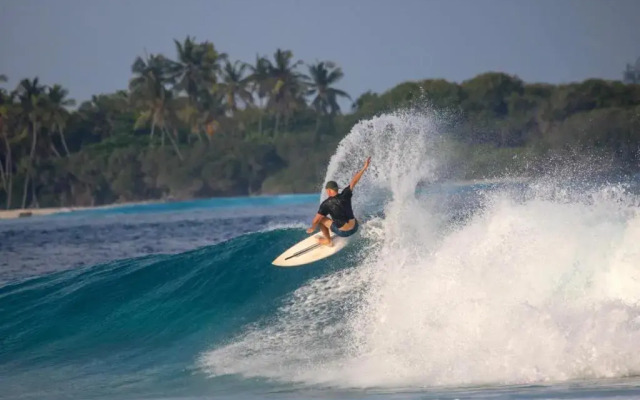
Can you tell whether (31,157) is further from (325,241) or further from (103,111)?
(325,241)

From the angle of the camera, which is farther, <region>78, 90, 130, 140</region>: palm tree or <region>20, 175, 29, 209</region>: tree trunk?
<region>78, 90, 130, 140</region>: palm tree

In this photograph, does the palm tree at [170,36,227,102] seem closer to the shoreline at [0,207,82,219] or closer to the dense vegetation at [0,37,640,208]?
the dense vegetation at [0,37,640,208]

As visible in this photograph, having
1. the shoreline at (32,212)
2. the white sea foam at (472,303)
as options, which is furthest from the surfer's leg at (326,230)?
the shoreline at (32,212)

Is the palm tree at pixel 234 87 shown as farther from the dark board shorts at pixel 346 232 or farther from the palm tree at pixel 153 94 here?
the dark board shorts at pixel 346 232

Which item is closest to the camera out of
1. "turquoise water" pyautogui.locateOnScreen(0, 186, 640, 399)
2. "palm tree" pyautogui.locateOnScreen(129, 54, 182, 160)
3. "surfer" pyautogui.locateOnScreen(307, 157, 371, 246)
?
"turquoise water" pyautogui.locateOnScreen(0, 186, 640, 399)

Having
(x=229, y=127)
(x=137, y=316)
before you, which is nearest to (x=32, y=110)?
(x=229, y=127)

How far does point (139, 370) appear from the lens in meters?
11.7

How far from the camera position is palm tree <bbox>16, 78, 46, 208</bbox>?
74375 mm

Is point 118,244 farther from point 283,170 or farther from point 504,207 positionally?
point 283,170

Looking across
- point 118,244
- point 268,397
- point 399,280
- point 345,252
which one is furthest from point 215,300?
point 118,244

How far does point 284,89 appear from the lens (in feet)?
270

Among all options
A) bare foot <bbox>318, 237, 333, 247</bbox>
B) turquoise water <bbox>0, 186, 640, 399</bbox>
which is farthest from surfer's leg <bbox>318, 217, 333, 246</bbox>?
turquoise water <bbox>0, 186, 640, 399</bbox>

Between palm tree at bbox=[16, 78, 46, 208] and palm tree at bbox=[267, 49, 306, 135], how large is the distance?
20.8 metres

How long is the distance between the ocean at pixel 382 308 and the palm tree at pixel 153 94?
60.9 m
